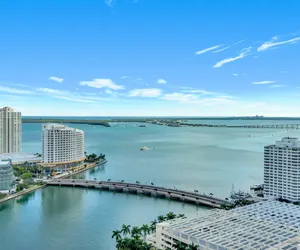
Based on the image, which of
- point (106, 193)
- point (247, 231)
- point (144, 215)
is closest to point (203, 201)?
point (144, 215)

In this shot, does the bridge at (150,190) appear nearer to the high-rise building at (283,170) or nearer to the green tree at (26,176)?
the green tree at (26,176)

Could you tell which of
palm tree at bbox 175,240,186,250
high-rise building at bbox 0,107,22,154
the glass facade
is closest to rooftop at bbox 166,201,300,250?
palm tree at bbox 175,240,186,250

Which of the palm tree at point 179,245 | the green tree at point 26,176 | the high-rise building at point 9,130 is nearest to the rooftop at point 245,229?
the palm tree at point 179,245

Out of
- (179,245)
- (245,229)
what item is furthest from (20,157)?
(245,229)

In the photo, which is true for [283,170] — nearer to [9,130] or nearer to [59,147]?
[59,147]

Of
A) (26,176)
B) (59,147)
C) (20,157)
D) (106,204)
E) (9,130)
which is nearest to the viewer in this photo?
(106,204)

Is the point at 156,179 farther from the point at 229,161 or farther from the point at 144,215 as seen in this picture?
the point at 229,161
